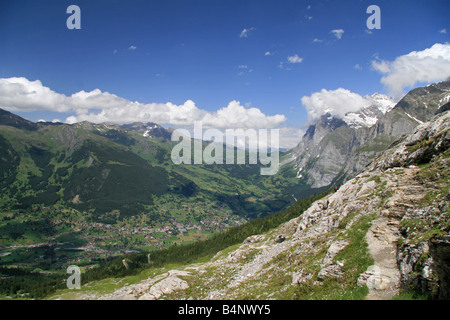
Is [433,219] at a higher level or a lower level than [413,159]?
lower

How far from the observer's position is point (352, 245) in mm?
26781

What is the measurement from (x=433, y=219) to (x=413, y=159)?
29199 millimetres

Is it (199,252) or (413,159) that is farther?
(199,252)

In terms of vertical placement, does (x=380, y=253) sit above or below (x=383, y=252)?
below
